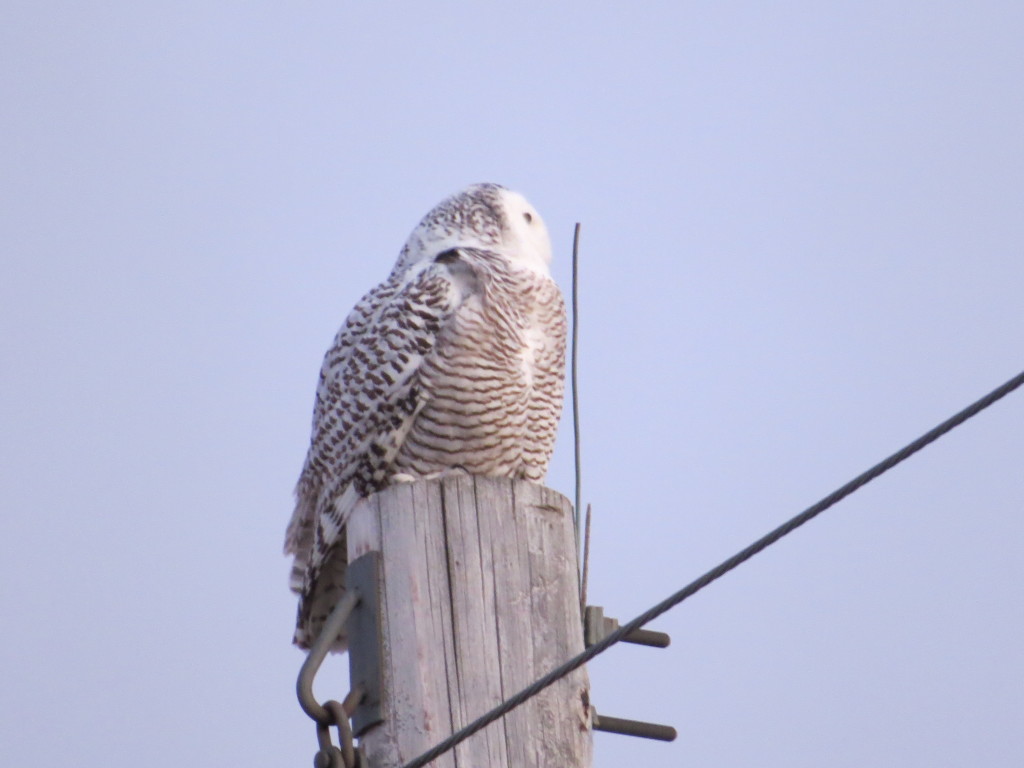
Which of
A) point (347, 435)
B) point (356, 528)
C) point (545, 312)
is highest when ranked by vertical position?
point (545, 312)

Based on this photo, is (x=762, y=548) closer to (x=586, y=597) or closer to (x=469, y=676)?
(x=469, y=676)

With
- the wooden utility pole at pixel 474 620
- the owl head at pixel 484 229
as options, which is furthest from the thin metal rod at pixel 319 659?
the owl head at pixel 484 229

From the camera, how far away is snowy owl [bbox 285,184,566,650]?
16.5ft

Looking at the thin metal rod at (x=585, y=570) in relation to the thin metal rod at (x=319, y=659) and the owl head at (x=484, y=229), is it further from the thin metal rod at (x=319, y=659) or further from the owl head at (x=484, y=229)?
the owl head at (x=484, y=229)

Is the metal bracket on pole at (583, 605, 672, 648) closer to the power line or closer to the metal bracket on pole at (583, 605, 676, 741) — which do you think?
the metal bracket on pole at (583, 605, 676, 741)

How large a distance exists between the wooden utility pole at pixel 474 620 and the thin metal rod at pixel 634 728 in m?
0.65

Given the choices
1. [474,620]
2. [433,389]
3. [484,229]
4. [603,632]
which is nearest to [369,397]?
[433,389]

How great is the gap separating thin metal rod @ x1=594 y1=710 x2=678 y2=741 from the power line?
0.98 metres

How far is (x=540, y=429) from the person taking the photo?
528 cm

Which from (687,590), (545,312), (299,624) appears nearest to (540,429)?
(545,312)

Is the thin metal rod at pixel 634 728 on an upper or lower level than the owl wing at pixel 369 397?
lower

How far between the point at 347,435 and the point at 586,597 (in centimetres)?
190

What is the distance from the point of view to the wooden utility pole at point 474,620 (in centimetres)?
279

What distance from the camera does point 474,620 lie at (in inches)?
113
